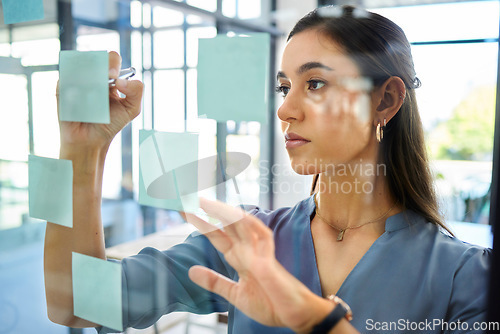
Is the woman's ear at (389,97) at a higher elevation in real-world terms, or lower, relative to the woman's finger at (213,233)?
higher

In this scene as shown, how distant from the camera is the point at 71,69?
1.69 feet

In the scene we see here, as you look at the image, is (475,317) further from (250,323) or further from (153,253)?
(153,253)

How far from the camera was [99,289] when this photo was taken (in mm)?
516

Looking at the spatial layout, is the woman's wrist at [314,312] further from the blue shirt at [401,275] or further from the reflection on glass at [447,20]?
the reflection on glass at [447,20]

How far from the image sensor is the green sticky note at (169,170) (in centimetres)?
45

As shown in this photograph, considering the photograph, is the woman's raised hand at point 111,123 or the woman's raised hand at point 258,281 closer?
the woman's raised hand at point 258,281

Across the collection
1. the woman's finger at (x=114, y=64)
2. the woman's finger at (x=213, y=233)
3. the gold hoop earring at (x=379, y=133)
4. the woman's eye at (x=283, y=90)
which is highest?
the woman's finger at (x=114, y=64)

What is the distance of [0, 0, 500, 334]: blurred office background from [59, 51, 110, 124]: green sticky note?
0.02 m

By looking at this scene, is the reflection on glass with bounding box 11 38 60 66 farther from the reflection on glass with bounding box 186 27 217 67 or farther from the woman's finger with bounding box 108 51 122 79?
the reflection on glass with bounding box 186 27 217 67

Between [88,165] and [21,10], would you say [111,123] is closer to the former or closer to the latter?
[88,165]

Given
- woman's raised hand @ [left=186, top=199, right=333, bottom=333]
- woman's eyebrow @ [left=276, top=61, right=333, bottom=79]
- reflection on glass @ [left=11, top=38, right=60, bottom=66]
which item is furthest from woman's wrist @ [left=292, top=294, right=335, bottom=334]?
reflection on glass @ [left=11, top=38, right=60, bottom=66]

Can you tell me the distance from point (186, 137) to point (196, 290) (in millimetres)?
191

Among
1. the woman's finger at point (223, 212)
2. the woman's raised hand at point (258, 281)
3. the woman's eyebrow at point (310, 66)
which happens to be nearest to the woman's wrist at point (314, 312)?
the woman's raised hand at point (258, 281)

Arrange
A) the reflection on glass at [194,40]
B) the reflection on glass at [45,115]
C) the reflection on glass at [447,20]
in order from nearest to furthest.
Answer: the reflection on glass at [447,20] → the reflection on glass at [194,40] → the reflection on glass at [45,115]
